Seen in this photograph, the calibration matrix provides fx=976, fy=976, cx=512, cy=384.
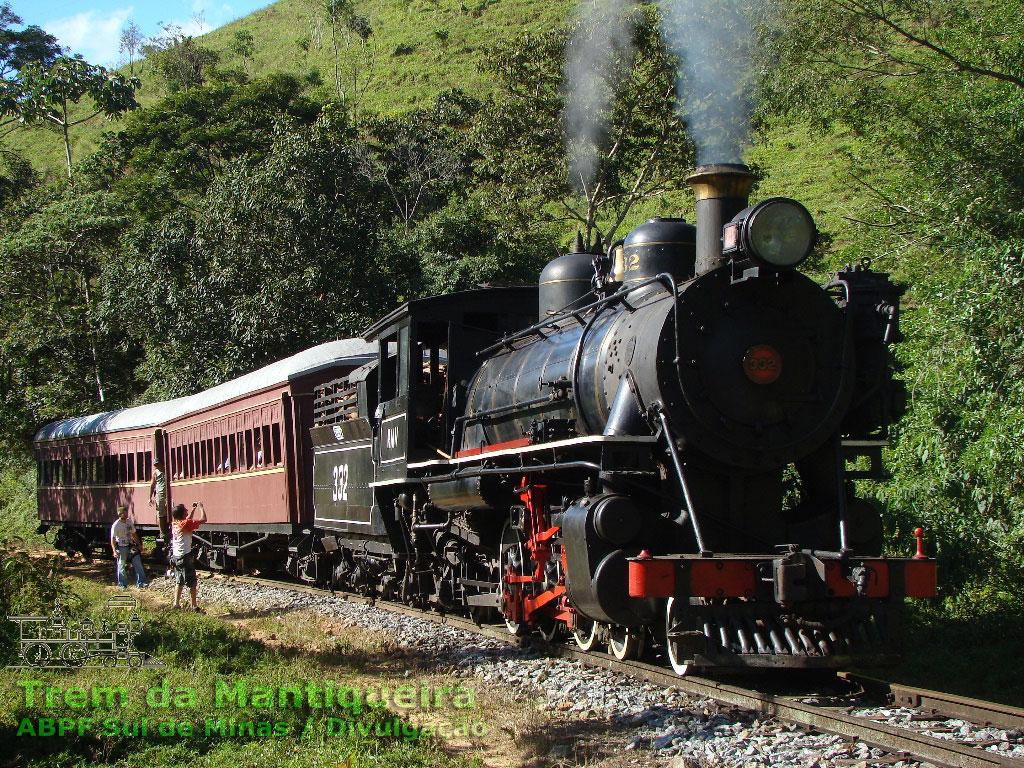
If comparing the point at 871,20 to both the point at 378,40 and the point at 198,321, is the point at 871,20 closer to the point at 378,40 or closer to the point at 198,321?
the point at 198,321

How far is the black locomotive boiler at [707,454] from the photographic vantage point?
5750mm

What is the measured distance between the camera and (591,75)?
24.5 m

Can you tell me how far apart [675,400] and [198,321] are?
64.3 feet

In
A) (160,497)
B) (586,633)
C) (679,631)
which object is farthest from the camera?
(160,497)

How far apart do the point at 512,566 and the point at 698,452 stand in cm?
259

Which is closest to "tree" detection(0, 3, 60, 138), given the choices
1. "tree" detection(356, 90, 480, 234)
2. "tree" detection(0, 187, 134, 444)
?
"tree" detection(0, 187, 134, 444)

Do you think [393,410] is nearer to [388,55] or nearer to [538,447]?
[538,447]

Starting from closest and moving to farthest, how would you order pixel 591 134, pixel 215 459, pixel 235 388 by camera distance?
pixel 235 388 → pixel 215 459 → pixel 591 134

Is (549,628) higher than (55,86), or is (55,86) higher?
(55,86)

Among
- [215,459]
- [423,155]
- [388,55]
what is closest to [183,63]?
[388,55]

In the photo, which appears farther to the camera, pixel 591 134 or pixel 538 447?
pixel 591 134

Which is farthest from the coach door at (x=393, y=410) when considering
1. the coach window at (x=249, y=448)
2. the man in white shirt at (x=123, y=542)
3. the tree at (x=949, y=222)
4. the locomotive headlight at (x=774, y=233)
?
the man in white shirt at (x=123, y=542)

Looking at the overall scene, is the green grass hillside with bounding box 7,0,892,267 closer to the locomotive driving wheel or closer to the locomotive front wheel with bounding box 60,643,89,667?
the locomotive driving wheel

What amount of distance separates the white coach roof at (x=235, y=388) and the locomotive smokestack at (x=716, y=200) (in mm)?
6725
